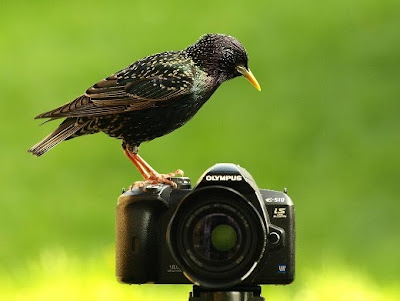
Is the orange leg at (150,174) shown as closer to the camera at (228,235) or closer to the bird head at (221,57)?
the camera at (228,235)

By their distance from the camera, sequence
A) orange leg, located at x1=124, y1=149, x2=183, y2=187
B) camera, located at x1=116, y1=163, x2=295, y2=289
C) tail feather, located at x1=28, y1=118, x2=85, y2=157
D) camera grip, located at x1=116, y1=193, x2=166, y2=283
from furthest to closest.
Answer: tail feather, located at x1=28, y1=118, x2=85, y2=157 → orange leg, located at x1=124, y1=149, x2=183, y2=187 → camera grip, located at x1=116, y1=193, x2=166, y2=283 → camera, located at x1=116, y1=163, x2=295, y2=289

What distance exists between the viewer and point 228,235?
10.3 ft

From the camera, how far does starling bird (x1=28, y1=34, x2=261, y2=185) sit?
11.9ft

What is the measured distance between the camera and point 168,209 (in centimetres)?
330

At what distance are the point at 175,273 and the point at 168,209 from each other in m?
0.19

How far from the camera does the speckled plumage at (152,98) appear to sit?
363cm

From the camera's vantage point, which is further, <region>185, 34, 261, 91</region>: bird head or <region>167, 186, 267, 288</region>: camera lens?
<region>185, 34, 261, 91</region>: bird head

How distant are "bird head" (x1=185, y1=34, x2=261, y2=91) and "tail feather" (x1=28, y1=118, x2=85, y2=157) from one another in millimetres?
443

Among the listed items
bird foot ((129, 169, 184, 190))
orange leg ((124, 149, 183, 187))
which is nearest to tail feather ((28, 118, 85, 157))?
orange leg ((124, 149, 183, 187))

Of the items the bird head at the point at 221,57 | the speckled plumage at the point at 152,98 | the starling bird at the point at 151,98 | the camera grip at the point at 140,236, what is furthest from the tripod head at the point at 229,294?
the bird head at the point at 221,57

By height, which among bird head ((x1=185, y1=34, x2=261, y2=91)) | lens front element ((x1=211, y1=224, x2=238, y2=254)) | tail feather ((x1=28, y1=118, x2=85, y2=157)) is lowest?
lens front element ((x1=211, y1=224, x2=238, y2=254))

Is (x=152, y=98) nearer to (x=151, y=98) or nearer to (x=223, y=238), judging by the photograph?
(x=151, y=98)

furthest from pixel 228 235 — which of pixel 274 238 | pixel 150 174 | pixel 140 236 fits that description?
pixel 150 174

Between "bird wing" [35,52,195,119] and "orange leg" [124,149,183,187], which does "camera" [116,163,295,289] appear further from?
"bird wing" [35,52,195,119]
